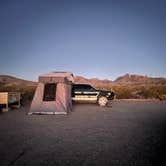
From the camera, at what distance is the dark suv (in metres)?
15.6

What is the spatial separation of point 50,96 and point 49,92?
27cm

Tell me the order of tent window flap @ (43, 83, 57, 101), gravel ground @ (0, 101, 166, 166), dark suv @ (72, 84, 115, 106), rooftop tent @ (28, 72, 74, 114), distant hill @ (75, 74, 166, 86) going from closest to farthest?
gravel ground @ (0, 101, 166, 166)
rooftop tent @ (28, 72, 74, 114)
tent window flap @ (43, 83, 57, 101)
dark suv @ (72, 84, 115, 106)
distant hill @ (75, 74, 166, 86)

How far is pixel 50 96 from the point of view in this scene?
10727 millimetres

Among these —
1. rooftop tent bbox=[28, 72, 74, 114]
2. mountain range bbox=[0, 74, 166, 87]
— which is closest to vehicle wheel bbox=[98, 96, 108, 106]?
rooftop tent bbox=[28, 72, 74, 114]

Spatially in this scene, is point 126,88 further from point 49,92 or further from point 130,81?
point 130,81

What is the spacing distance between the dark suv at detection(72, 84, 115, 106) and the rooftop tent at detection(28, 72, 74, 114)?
4.50 metres

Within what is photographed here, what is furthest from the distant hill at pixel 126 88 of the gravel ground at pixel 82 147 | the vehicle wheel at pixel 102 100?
the gravel ground at pixel 82 147

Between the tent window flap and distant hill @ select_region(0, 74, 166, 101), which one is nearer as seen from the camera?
the tent window flap

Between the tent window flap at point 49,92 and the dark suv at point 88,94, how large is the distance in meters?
4.77

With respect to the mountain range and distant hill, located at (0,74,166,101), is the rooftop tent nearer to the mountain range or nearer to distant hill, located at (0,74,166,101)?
distant hill, located at (0,74,166,101)

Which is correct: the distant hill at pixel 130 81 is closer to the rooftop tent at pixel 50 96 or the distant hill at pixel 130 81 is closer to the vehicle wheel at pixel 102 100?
the vehicle wheel at pixel 102 100

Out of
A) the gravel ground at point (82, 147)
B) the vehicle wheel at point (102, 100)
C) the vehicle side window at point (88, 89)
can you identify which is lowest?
the gravel ground at point (82, 147)

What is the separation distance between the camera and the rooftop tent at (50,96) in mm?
10562

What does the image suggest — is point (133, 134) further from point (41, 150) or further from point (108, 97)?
point (108, 97)
